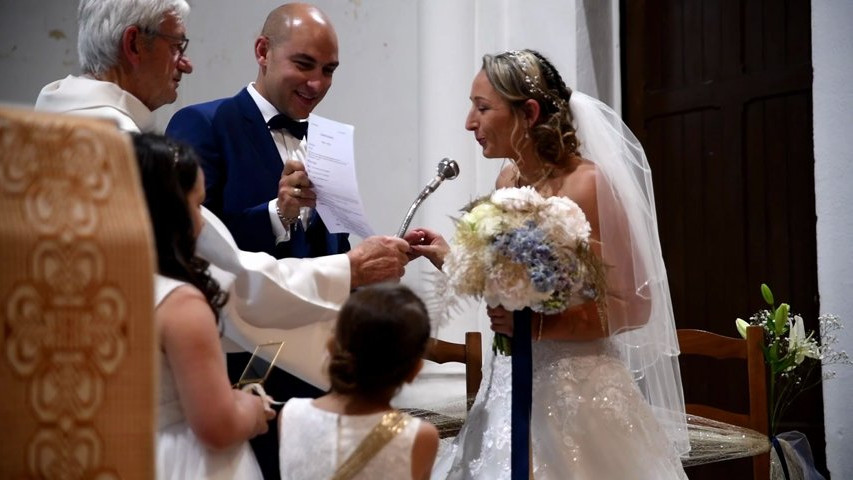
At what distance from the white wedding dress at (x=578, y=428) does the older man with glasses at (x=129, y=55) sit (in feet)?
4.26

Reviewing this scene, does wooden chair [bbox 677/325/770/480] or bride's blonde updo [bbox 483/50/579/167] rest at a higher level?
bride's blonde updo [bbox 483/50/579/167]

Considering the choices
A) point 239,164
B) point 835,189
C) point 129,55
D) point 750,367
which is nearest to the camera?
point 129,55

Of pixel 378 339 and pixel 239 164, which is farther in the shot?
pixel 239 164

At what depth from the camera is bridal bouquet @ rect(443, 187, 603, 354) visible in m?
2.66

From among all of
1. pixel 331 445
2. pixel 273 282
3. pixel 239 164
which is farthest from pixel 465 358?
pixel 331 445

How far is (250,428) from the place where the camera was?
2.04m

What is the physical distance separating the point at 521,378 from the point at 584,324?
27 centimetres

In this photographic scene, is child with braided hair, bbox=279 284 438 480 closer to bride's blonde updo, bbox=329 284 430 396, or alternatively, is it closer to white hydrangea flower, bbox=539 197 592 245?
bride's blonde updo, bbox=329 284 430 396

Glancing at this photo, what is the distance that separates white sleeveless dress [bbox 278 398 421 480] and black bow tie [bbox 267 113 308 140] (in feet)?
4.84

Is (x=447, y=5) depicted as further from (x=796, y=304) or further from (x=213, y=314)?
(x=213, y=314)

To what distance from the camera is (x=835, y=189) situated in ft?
14.2

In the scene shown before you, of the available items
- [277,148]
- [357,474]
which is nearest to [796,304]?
[277,148]

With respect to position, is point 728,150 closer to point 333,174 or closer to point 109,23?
point 333,174

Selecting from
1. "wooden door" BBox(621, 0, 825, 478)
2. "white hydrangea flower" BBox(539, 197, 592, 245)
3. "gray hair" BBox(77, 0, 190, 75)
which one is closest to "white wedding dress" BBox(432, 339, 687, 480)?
"white hydrangea flower" BBox(539, 197, 592, 245)
